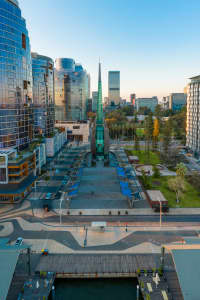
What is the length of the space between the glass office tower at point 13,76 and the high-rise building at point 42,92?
579 inches

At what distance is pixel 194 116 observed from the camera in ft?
346

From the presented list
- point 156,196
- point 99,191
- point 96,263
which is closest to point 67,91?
point 99,191

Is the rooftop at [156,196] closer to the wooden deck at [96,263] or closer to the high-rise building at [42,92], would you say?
the wooden deck at [96,263]

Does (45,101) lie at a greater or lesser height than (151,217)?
greater

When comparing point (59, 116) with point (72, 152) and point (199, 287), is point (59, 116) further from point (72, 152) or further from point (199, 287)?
point (199, 287)

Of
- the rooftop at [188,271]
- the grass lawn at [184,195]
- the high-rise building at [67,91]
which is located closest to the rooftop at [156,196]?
the grass lawn at [184,195]

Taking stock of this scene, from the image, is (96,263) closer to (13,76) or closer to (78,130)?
(13,76)

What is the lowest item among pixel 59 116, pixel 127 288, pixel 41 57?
pixel 127 288

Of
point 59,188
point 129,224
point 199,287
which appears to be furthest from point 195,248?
point 59,188

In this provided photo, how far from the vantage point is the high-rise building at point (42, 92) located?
98750mm

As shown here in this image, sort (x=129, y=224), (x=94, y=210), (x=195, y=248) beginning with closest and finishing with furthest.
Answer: (x=195, y=248)
(x=129, y=224)
(x=94, y=210)

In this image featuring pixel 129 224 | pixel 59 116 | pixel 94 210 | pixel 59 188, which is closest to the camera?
pixel 129 224

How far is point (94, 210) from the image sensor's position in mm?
54594

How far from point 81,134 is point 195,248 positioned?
117124 millimetres
